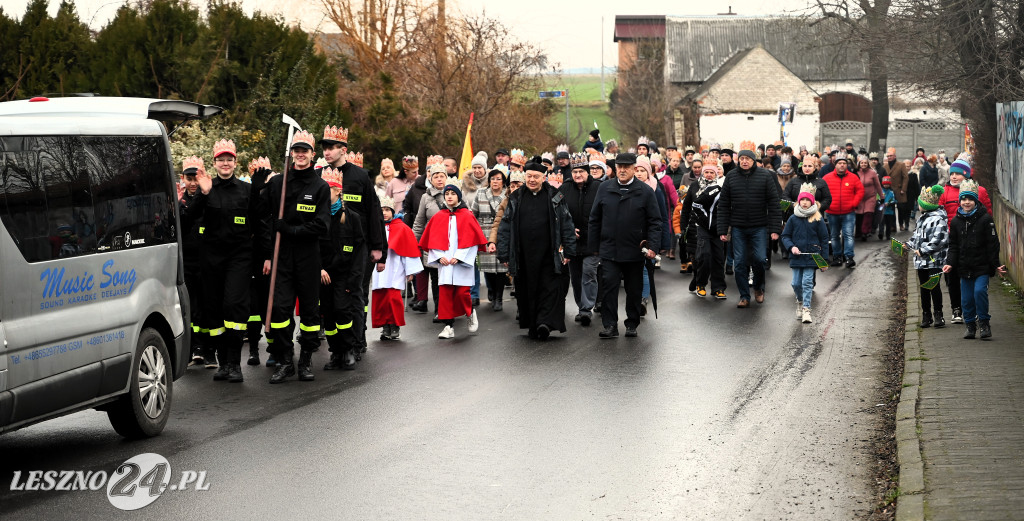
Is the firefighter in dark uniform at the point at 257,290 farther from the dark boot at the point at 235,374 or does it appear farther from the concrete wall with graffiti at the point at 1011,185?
the concrete wall with graffiti at the point at 1011,185

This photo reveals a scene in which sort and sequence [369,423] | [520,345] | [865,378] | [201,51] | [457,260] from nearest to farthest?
[369,423]
[865,378]
[520,345]
[457,260]
[201,51]

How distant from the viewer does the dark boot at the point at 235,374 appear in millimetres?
11102

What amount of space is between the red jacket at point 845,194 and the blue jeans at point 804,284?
22.7ft

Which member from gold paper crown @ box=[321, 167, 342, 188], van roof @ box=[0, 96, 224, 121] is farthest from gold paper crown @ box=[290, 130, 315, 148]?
van roof @ box=[0, 96, 224, 121]

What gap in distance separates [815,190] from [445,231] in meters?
8.28

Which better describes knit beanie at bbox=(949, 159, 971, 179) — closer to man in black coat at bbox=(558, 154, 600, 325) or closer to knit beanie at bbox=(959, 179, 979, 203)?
knit beanie at bbox=(959, 179, 979, 203)

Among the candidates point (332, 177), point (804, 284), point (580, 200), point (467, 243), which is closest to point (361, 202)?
point (332, 177)

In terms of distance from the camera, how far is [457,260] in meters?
14.1

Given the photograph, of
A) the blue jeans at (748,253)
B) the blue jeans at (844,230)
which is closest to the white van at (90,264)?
the blue jeans at (748,253)

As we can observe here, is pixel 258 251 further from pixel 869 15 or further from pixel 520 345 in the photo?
pixel 869 15

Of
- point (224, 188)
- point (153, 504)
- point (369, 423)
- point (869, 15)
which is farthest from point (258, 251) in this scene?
point (869, 15)

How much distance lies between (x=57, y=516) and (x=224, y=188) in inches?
199

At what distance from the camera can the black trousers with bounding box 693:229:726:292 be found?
17188 millimetres

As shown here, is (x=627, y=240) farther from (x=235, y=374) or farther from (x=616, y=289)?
(x=235, y=374)
